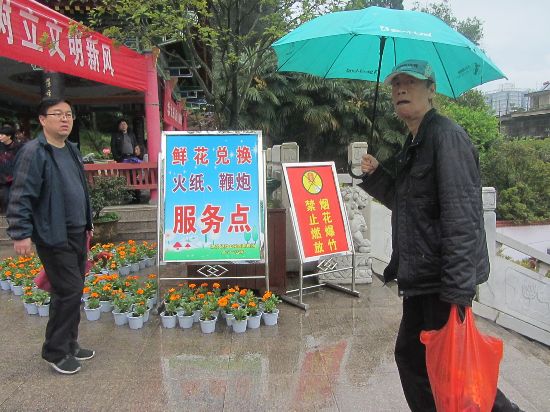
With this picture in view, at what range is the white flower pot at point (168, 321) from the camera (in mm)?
4098

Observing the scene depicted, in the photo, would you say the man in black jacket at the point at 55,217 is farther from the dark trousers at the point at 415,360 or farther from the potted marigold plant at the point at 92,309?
the dark trousers at the point at 415,360

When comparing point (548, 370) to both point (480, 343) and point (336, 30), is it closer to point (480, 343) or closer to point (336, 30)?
point (480, 343)

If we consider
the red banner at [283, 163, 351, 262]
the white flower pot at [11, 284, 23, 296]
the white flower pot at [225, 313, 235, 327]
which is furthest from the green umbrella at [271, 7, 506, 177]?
the white flower pot at [11, 284, 23, 296]

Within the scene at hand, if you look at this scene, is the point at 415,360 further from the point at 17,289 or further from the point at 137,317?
the point at 17,289

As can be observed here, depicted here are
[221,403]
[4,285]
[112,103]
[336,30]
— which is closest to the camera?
[336,30]

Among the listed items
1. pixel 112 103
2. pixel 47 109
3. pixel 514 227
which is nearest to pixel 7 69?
pixel 112 103

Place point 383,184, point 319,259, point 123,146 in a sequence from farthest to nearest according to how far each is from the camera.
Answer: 1. point 123,146
2. point 319,259
3. point 383,184

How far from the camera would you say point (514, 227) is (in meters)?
15.4

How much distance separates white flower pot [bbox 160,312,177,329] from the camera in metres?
4.10

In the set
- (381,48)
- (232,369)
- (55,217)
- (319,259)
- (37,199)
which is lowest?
(232,369)

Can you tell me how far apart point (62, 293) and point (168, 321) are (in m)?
1.14

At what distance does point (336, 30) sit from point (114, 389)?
2.66 m

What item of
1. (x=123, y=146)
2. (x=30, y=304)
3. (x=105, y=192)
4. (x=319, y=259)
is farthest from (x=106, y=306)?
(x=123, y=146)

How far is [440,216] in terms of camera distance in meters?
1.97
